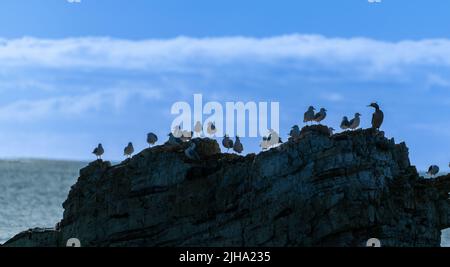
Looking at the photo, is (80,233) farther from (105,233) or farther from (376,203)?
(376,203)

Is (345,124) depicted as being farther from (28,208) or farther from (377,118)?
(28,208)

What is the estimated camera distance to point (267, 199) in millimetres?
46531

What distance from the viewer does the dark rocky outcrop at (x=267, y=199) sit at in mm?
44656

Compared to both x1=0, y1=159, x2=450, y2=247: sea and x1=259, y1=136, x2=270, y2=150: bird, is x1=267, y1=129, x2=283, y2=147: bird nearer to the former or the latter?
x1=259, y1=136, x2=270, y2=150: bird

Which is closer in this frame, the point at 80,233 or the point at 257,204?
the point at 257,204

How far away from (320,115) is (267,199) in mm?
6513

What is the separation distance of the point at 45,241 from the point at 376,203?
20.0 m

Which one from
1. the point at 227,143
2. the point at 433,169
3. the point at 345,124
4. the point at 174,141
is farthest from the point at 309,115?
the point at 433,169

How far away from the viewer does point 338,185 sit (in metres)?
44.6

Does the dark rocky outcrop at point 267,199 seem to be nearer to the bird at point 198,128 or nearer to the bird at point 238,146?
the bird at point 238,146

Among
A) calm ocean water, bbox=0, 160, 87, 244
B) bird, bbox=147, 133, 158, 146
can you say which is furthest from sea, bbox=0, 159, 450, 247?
bird, bbox=147, 133, 158, 146

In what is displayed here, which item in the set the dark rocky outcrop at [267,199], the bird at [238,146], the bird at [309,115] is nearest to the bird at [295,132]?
the dark rocky outcrop at [267,199]

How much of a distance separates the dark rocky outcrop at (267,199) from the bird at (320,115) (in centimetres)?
229
